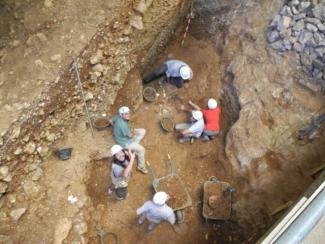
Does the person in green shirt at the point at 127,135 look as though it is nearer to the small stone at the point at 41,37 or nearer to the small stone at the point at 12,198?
the small stone at the point at 41,37

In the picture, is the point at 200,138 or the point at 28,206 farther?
the point at 200,138

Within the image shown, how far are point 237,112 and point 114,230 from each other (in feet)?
11.6

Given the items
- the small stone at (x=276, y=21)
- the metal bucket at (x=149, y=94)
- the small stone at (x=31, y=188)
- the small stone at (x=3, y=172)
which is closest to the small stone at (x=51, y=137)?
the small stone at (x=31, y=188)

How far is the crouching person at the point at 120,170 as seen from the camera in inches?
261

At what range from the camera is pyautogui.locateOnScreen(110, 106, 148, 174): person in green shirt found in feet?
23.5

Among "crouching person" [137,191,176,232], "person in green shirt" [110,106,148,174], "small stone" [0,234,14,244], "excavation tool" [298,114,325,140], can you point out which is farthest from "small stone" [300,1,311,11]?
"small stone" [0,234,14,244]

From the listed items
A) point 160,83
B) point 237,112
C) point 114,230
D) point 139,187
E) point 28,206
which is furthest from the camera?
point 160,83

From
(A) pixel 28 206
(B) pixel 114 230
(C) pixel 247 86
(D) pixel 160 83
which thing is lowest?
(B) pixel 114 230

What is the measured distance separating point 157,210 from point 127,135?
159cm

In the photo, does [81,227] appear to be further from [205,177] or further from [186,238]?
[205,177]

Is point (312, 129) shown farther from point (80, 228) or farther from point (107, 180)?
point (80, 228)

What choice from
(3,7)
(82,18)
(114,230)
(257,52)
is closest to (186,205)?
(114,230)

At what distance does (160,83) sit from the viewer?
8.79 meters

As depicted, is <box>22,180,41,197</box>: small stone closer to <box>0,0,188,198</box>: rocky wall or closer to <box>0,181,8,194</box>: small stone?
<box>0,0,188,198</box>: rocky wall
